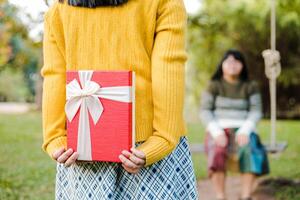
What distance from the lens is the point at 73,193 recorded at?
1.99 meters

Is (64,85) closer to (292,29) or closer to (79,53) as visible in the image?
(79,53)

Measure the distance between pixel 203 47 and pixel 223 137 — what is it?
1252 centimetres

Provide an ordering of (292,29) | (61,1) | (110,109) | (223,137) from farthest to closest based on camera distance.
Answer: (292,29) < (223,137) < (61,1) < (110,109)

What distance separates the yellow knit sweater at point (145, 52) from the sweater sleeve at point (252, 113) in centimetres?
337

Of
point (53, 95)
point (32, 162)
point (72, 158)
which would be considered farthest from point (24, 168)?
point (72, 158)

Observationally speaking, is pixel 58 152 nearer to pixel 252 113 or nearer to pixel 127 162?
pixel 127 162

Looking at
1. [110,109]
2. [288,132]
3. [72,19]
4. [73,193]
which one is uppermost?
[72,19]

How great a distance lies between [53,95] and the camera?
6.48 feet

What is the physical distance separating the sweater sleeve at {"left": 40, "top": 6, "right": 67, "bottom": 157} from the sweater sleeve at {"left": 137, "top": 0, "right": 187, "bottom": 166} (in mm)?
295

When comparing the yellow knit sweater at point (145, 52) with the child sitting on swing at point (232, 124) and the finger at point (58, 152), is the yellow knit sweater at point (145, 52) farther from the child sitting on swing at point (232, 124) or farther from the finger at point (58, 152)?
the child sitting on swing at point (232, 124)

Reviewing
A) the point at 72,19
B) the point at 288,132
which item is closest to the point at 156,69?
the point at 72,19

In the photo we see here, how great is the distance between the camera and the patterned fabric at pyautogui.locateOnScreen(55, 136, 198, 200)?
1.90 m

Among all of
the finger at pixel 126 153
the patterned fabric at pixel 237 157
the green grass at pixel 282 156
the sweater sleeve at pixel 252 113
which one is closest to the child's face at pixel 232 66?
the sweater sleeve at pixel 252 113

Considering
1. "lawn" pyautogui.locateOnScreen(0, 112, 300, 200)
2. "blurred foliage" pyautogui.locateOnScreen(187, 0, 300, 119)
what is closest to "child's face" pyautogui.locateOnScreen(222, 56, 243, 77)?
"lawn" pyautogui.locateOnScreen(0, 112, 300, 200)
